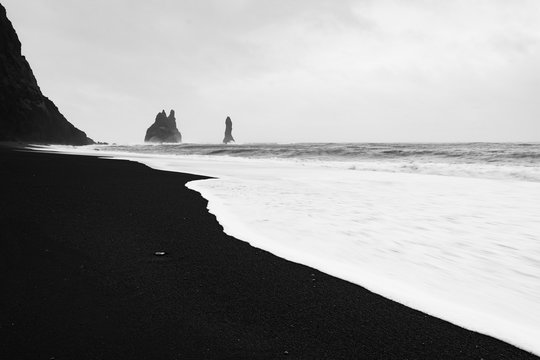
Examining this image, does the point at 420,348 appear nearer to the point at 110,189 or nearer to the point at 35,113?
the point at 110,189

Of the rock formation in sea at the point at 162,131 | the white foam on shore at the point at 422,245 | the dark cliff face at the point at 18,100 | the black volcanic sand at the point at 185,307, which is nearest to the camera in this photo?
the black volcanic sand at the point at 185,307

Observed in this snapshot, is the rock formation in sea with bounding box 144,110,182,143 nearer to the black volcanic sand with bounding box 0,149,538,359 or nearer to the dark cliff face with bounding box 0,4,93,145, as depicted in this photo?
the dark cliff face with bounding box 0,4,93,145

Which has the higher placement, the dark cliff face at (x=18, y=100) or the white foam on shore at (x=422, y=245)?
the dark cliff face at (x=18, y=100)

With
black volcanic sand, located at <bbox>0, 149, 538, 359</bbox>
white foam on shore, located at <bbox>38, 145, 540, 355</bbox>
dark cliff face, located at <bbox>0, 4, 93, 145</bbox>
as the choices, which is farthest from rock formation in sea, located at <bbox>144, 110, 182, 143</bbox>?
black volcanic sand, located at <bbox>0, 149, 538, 359</bbox>

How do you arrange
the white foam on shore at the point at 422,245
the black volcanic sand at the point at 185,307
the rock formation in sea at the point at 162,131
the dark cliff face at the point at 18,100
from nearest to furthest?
1. the black volcanic sand at the point at 185,307
2. the white foam on shore at the point at 422,245
3. the dark cliff face at the point at 18,100
4. the rock formation in sea at the point at 162,131

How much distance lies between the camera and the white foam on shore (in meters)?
2.59

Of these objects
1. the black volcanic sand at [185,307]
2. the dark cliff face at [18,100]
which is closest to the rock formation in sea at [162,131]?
the dark cliff face at [18,100]

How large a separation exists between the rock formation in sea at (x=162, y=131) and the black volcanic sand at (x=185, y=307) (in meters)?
154

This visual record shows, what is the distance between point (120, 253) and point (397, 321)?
115 inches

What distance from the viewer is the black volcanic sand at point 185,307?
190 centimetres

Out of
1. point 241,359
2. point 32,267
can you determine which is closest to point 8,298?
point 32,267

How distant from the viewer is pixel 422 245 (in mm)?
4090

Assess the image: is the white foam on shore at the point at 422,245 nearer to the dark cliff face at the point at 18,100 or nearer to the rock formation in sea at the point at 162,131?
the dark cliff face at the point at 18,100

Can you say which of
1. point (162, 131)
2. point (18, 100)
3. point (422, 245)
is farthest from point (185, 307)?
point (162, 131)
